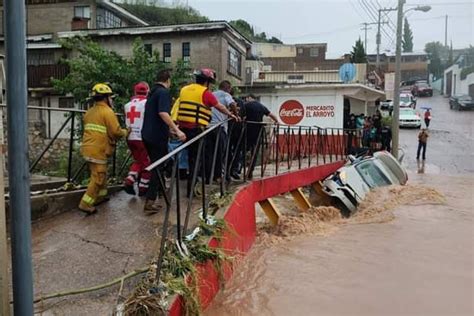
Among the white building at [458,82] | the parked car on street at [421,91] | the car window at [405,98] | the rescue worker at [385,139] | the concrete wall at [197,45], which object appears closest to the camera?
the rescue worker at [385,139]

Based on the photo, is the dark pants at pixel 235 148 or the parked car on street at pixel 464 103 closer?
the dark pants at pixel 235 148

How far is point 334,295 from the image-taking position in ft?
18.7

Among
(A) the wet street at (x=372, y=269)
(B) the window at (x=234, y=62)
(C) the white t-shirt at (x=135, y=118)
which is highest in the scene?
(B) the window at (x=234, y=62)

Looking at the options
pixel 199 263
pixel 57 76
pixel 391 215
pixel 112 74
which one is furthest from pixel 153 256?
pixel 57 76

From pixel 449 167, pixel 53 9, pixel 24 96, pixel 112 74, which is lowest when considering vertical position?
pixel 449 167

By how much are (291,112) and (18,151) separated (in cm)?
2139

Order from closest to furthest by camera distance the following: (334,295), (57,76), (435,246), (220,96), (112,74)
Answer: (334,295) < (220,96) < (435,246) < (112,74) < (57,76)

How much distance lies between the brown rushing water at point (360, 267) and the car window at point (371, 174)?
1.16m

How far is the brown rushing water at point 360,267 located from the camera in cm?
534

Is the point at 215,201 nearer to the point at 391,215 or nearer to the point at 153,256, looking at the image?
the point at 153,256

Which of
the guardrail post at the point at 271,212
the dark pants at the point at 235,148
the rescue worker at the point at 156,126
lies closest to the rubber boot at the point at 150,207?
the rescue worker at the point at 156,126

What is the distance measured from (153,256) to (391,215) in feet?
24.6

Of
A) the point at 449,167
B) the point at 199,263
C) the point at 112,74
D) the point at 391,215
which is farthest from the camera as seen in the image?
the point at 449,167

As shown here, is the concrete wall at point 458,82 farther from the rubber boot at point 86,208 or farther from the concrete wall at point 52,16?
the rubber boot at point 86,208
